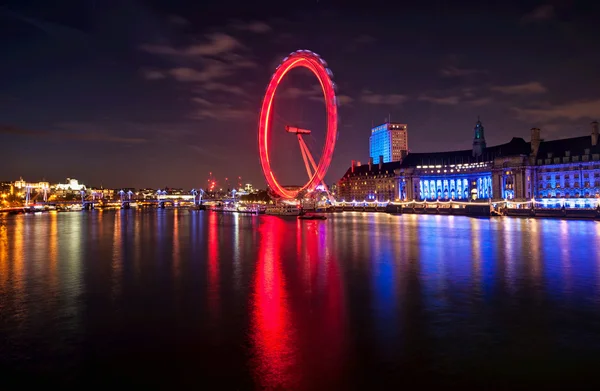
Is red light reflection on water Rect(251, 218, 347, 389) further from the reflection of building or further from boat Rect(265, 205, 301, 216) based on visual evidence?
the reflection of building

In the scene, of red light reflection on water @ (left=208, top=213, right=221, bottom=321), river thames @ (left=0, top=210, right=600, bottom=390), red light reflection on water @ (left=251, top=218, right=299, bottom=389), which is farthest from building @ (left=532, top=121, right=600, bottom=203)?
red light reflection on water @ (left=251, top=218, right=299, bottom=389)

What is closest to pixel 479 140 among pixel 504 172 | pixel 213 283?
pixel 504 172

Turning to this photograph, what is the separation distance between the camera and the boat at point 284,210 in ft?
341

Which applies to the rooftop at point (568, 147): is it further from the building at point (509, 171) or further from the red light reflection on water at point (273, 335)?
the red light reflection on water at point (273, 335)

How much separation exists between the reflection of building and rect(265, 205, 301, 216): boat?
63.9 metres

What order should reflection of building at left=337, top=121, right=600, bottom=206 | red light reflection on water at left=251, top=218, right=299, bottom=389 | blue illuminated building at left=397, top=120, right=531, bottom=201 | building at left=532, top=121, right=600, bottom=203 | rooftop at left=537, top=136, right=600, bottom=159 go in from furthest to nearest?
1. blue illuminated building at left=397, top=120, right=531, bottom=201
2. rooftop at left=537, top=136, right=600, bottom=159
3. reflection of building at left=337, top=121, right=600, bottom=206
4. building at left=532, top=121, right=600, bottom=203
5. red light reflection on water at left=251, top=218, right=299, bottom=389

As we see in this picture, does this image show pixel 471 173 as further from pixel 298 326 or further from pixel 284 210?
pixel 298 326

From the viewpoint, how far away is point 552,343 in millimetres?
12492

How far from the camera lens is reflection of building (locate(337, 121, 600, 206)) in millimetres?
110375

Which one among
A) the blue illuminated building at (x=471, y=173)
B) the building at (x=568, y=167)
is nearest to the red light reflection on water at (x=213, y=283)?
the building at (x=568, y=167)

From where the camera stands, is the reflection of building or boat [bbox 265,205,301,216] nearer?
boat [bbox 265,205,301,216]

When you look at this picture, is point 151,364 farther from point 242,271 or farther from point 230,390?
point 242,271

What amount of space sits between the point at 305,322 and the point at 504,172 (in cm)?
13110

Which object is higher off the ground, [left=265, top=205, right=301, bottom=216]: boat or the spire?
the spire
